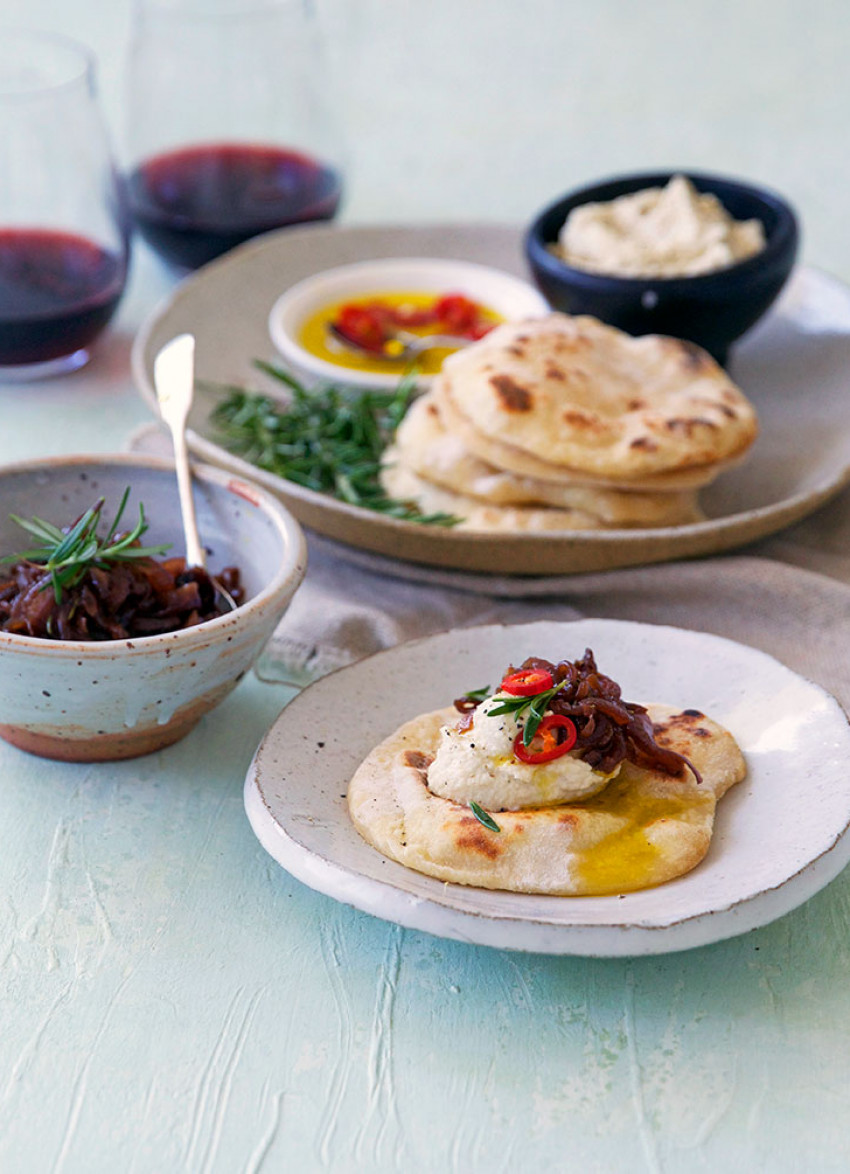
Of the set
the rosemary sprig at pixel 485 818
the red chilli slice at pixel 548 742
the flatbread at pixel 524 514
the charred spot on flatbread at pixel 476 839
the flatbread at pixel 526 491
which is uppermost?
the red chilli slice at pixel 548 742

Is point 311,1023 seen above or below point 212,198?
above

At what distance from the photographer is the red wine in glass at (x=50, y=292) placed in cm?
375

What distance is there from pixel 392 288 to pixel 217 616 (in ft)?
6.26

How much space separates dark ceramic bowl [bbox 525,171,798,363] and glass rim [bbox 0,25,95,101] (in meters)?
1.29

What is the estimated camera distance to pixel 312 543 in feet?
10.4


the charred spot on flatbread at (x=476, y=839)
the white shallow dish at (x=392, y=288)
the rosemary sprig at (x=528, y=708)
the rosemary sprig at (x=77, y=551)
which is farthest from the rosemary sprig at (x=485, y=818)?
the white shallow dish at (x=392, y=288)

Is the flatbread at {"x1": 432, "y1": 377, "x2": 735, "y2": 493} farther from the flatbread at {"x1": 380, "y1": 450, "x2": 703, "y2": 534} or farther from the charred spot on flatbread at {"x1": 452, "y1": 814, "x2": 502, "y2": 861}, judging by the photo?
the charred spot on flatbread at {"x1": 452, "y1": 814, "x2": 502, "y2": 861}

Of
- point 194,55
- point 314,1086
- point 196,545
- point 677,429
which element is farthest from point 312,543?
point 194,55

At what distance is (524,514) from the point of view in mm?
2980

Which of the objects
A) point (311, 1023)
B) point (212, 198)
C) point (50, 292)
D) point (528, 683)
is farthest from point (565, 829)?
point (212, 198)

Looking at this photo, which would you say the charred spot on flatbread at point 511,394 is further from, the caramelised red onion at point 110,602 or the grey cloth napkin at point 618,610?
the caramelised red onion at point 110,602

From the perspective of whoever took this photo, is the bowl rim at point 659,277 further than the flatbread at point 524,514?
Yes

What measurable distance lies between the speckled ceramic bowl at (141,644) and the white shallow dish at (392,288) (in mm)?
1070

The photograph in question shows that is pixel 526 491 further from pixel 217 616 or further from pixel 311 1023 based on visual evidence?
pixel 311 1023
